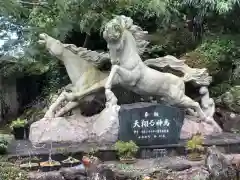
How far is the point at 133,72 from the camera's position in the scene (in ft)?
25.7

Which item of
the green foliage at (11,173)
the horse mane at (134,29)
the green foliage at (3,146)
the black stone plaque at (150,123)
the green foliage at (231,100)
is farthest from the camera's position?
the green foliage at (231,100)

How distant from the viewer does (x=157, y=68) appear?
8.73 meters

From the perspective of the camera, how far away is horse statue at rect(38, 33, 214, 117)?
26.4 feet

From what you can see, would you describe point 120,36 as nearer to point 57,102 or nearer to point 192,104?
point 57,102

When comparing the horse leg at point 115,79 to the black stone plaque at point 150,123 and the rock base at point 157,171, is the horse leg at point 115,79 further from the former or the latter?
the rock base at point 157,171

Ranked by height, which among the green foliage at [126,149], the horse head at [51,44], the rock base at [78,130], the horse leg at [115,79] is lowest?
the green foliage at [126,149]

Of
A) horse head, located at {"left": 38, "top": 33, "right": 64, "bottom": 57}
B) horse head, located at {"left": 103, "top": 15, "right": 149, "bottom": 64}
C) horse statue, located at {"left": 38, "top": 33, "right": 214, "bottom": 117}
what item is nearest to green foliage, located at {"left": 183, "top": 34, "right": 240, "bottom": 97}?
horse statue, located at {"left": 38, "top": 33, "right": 214, "bottom": 117}

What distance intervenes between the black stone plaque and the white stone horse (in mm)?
500

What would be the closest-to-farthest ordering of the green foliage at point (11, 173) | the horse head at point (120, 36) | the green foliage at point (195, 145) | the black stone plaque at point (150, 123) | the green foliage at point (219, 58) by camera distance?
the green foliage at point (11, 173) → the green foliage at point (195, 145) → the black stone plaque at point (150, 123) → the horse head at point (120, 36) → the green foliage at point (219, 58)

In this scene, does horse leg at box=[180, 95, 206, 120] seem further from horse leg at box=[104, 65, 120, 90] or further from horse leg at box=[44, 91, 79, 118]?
horse leg at box=[44, 91, 79, 118]

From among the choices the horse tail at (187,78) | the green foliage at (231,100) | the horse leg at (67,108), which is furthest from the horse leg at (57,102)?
the green foliage at (231,100)

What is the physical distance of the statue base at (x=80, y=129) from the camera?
7.41 metres

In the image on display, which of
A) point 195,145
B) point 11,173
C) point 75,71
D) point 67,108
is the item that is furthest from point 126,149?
point 75,71

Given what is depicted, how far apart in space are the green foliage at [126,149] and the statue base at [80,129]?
469mm
